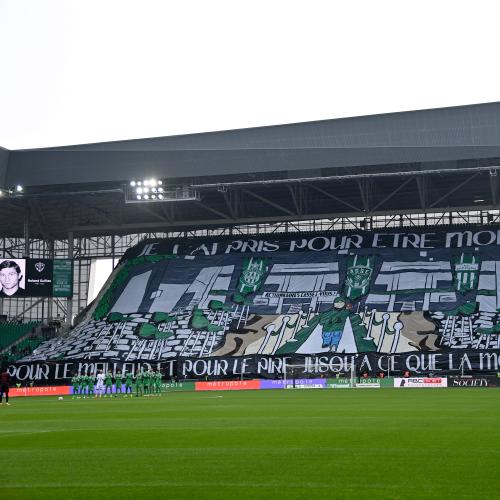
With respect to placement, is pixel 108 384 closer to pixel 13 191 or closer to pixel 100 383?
pixel 100 383

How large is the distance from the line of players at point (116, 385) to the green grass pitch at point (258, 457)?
22.4 metres

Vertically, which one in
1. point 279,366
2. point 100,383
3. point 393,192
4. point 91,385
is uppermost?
point 393,192

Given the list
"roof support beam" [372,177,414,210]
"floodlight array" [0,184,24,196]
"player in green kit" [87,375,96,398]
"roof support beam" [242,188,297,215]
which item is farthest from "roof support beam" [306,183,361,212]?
"player in green kit" [87,375,96,398]

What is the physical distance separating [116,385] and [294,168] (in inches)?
791

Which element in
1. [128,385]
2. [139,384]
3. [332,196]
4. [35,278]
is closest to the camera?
[139,384]

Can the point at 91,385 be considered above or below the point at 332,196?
below

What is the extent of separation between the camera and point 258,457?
1308cm

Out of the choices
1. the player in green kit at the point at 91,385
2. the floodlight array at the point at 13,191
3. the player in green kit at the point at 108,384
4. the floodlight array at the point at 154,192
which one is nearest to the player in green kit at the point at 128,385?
the player in green kit at the point at 108,384

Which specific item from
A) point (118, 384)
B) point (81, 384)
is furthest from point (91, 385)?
point (118, 384)

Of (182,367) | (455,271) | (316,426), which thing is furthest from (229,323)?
(316,426)

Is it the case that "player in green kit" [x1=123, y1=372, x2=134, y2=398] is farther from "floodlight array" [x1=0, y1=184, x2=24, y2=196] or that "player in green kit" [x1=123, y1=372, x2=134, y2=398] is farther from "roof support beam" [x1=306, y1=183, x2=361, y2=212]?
"roof support beam" [x1=306, y1=183, x2=361, y2=212]

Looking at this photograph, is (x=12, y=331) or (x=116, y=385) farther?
(x=12, y=331)

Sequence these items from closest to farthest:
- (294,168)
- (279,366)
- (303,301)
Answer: (279,366)
(294,168)
(303,301)

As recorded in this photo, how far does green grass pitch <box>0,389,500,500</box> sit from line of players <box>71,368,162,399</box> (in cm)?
2244
